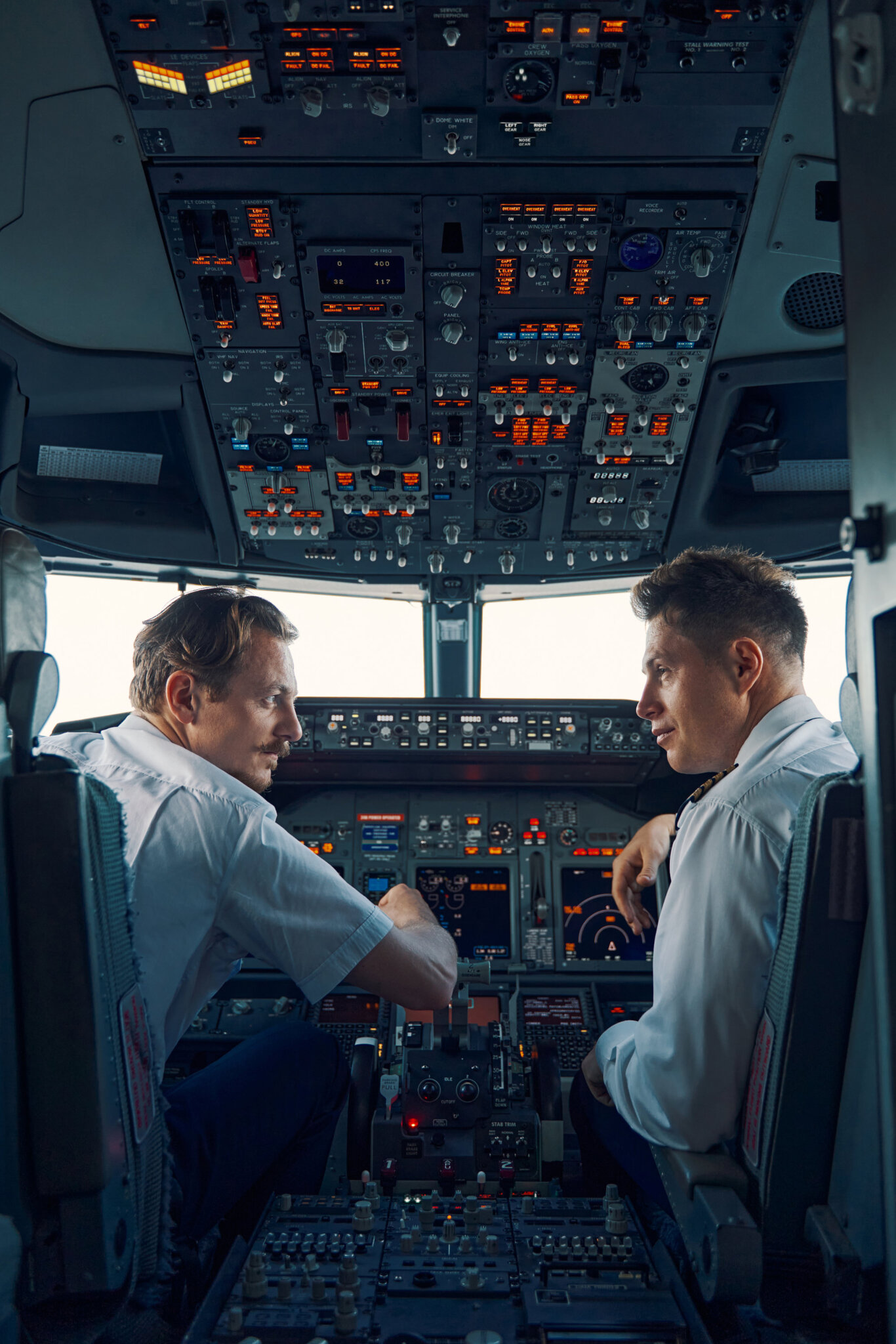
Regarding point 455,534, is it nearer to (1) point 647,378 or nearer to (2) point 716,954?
(1) point 647,378

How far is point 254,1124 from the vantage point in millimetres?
1651

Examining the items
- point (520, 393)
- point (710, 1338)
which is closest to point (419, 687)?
point (520, 393)

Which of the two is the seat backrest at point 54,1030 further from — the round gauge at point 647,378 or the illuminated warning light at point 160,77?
the round gauge at point 647,378

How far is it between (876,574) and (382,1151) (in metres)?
1.79

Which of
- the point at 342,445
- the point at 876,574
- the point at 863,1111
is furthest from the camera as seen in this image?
the point at 342,445

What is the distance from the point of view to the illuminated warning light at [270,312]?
227 centimetres

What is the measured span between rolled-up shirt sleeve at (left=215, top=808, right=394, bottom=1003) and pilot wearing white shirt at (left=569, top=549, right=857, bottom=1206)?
485mm

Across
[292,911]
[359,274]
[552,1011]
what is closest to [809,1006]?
[292,911]

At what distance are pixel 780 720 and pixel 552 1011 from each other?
4.95 ft

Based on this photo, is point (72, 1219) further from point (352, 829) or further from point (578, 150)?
point (578, 150)

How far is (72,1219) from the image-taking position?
3.39ft

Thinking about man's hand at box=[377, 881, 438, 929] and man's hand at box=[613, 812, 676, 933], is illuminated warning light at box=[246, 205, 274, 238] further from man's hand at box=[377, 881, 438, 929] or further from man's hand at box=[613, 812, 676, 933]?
man's hand at box=[613, 812, 676, 933]

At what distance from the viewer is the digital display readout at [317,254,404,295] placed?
2.20m

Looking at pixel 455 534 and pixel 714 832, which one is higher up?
pixel 455 534
